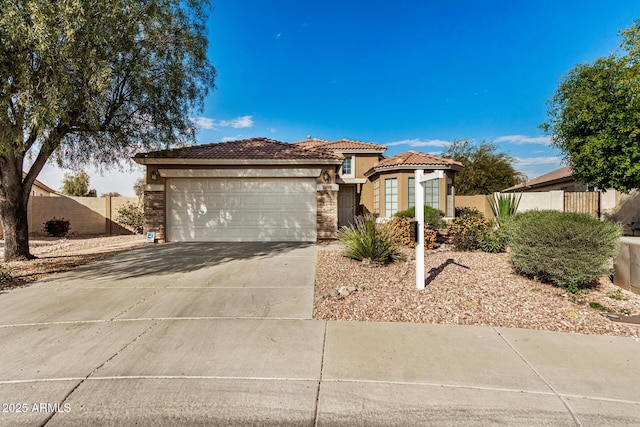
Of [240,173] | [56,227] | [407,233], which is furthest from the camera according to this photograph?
[56,227]

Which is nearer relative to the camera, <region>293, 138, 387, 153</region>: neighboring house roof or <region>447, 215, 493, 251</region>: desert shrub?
<region>447, 215, 493, 251</region>: desert shrub

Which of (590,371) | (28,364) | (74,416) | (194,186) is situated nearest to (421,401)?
(590,371)

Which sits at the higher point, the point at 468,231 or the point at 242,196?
the point at 242,196

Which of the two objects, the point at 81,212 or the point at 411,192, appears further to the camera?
the point at 81,212

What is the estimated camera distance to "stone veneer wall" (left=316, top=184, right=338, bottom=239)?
12.5m

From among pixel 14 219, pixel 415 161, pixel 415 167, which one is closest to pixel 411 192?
pixel 415 167

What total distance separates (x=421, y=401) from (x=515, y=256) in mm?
4907

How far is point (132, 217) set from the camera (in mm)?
16422

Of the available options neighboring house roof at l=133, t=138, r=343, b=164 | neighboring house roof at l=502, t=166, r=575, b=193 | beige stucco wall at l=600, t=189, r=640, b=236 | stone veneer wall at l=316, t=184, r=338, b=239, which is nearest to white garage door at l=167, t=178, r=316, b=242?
stone veneer wall at l=316, t=184, r=338, b=239

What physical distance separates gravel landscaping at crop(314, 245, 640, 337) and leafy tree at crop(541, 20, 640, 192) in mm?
8647

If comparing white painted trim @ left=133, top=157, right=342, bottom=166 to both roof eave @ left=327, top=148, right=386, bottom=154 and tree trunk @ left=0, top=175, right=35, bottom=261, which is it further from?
roof eave @ left=327, top=148, right=386, bottom=154

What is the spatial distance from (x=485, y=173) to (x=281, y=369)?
3096cm

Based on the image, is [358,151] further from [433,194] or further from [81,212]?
[81,212]

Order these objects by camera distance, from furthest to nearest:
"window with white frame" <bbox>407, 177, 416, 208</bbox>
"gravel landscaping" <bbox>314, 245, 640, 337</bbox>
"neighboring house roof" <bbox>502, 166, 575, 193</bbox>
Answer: "neighboring house roof" <bbox>502, 166, 575, 193</bbox> → "window with white frame" <bbox>407, 177, 416, 208</bbox> → "gravel landscaping" <bbox>314, 245, 640, 337</bbox>
